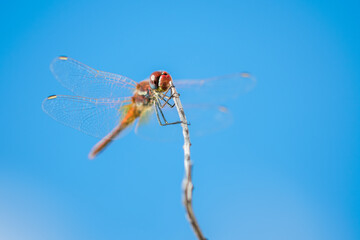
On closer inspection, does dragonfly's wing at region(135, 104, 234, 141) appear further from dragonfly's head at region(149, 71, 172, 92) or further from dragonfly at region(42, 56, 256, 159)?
dragonfly's head at region(149, 71, 172, 92)

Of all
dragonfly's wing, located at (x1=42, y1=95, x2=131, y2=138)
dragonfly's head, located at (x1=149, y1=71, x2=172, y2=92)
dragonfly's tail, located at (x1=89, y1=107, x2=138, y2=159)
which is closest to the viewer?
dragonfly's head, located at (x1=149, y1=71, x2=172, y2=92)

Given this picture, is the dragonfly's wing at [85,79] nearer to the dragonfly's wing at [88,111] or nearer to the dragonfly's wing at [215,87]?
the dragonfly's wing at [88,111]

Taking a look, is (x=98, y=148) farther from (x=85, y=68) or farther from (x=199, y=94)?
(x=199, y=94)

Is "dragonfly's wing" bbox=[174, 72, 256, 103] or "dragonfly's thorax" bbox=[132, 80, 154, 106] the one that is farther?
"dragonfly's wing" bbox=[174, 72, 256, 103]

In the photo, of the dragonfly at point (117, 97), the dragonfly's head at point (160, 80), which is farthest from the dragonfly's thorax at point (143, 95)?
the dragonfly's head at point (160, 80)

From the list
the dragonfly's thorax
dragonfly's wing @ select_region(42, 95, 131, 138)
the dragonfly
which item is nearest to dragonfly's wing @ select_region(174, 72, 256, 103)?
the dragonfly

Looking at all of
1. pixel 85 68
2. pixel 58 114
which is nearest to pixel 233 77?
pixel 85 68
